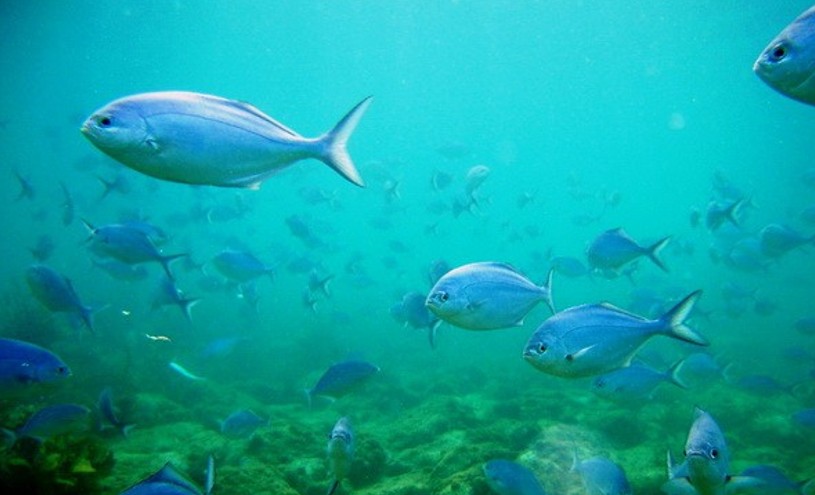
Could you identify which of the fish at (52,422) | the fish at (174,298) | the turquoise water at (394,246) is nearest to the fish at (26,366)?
the turquoise water at (394,246)

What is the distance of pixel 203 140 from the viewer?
220 cm

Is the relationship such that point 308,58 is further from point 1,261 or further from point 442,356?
point 442,356

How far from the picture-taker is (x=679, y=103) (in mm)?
66125

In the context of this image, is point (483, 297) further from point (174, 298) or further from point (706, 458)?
point (174, 298)

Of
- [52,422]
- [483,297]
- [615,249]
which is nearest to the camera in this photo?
[483,297]

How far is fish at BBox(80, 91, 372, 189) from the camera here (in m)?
2.08

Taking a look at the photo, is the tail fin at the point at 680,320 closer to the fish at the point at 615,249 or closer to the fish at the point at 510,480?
the fish at the point at 510,480

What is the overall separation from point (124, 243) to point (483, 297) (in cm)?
518

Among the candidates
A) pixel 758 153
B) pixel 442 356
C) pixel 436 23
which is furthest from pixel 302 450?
pixel 758 153

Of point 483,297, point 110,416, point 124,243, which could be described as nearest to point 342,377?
point 110,416

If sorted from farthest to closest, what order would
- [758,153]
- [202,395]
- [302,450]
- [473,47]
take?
[758,153] < [473,47] < [202,395] < [302,450]

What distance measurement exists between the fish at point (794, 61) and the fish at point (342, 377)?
4.85 m

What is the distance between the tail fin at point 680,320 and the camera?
2789mm

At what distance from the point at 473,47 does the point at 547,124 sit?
4926cm
